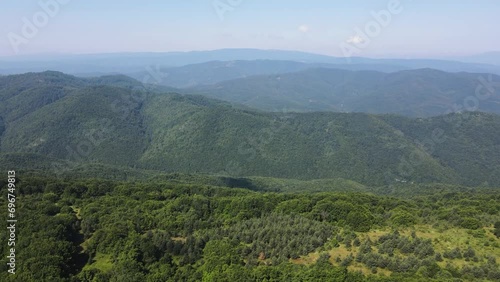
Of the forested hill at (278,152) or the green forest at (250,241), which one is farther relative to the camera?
the forested hill at (278,152)

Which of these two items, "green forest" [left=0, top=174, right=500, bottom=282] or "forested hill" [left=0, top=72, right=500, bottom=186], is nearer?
"green forest" [left=0, top=174, right=500, bottom=282]

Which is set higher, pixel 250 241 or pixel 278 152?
pixel 250 241

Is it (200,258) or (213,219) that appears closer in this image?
(200,258)

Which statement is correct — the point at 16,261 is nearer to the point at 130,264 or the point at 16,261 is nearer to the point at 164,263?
the point at 130,264

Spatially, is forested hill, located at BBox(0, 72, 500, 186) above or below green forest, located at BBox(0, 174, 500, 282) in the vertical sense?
below

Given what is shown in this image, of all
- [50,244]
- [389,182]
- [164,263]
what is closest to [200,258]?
[164,263]

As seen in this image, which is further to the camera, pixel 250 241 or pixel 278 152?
pixel 278 152

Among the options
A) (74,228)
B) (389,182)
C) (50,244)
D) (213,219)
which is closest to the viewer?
(50,244)

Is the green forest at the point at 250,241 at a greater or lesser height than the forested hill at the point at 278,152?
greater
